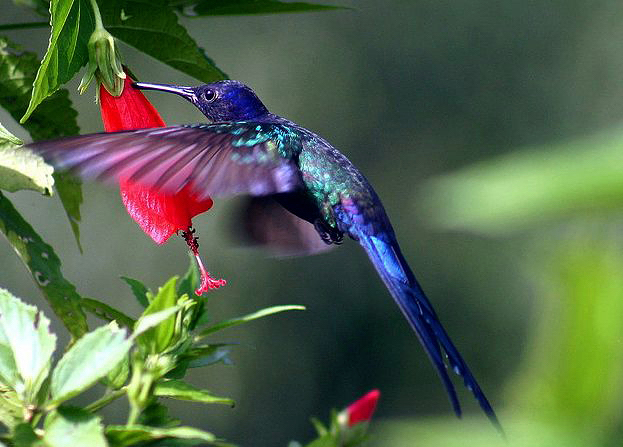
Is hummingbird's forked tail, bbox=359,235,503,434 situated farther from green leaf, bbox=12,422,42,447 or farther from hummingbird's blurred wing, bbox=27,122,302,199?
green leaf, bbox=12,422,42,447

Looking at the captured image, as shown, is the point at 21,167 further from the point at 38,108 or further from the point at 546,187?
the point at 546,187

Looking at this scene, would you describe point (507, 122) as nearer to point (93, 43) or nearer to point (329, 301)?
point (329, 301)

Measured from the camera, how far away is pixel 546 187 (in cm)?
22

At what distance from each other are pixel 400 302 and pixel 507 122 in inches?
174

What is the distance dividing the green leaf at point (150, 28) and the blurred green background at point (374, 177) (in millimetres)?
2463

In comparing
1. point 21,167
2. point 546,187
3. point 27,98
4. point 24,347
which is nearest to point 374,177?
point 27,98

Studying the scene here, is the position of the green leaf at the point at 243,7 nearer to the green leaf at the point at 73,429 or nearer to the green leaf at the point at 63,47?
the green leaf at the point at 63,47

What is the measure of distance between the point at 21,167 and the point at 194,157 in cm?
28

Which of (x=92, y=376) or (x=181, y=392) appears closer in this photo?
(x=92, y=376)

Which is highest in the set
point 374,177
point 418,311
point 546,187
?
point 546,187

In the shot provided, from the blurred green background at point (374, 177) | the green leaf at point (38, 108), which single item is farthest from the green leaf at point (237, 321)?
the blurred green background at point (374, 177)

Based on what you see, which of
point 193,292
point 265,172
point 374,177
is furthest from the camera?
point 374,177

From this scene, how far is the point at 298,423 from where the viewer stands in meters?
4.57

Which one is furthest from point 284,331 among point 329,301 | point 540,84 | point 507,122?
point 540,84
